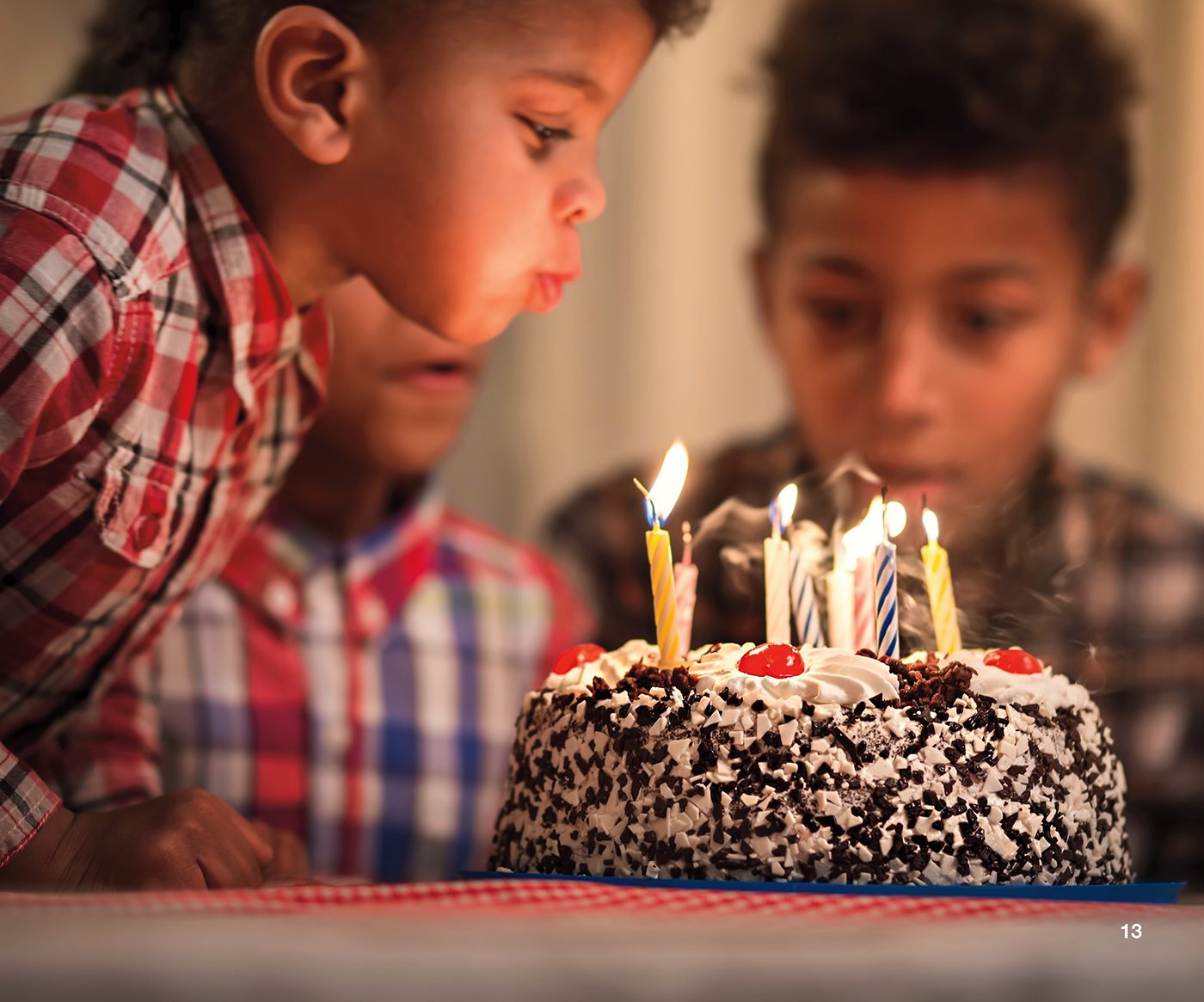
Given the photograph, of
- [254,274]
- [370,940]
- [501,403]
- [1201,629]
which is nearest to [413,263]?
[254,274]

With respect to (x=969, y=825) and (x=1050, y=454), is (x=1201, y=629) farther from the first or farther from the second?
(x=969, y=825)

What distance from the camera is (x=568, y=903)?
2.26ft

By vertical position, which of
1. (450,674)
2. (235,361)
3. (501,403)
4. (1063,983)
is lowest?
(1063,983)

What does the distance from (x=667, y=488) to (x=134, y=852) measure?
423 millimetres

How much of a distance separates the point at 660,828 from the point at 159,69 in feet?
2.43

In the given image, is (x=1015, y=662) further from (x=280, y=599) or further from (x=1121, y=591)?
(x=1121, y=591)

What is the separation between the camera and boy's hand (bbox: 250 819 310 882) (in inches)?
41.7

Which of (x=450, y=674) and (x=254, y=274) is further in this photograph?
(x=450, y=674)

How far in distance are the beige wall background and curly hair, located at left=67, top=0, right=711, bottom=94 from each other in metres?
0.97

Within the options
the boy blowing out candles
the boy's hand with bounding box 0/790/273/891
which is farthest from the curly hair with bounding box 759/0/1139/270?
the boy's hand with bounding box 0/790/273/891

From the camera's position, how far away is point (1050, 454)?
1.91 metres

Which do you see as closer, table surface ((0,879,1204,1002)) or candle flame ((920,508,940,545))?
table surface ((0,879,1204,1002))

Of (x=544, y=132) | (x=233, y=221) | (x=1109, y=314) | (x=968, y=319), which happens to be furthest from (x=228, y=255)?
(x=1109, y=314)

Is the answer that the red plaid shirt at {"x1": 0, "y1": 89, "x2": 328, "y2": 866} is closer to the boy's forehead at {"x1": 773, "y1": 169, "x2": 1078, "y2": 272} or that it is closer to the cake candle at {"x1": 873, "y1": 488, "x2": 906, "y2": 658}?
the cake candle at {"x1": 873, "y1": 488, "x2": 906, "y2": 658}
